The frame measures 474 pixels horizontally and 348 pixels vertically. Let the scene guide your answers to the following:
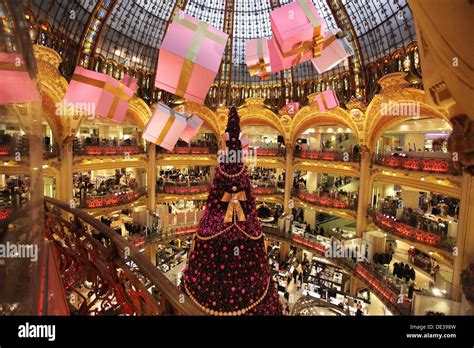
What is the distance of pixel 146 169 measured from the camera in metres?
24.3

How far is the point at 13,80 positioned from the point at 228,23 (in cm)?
2464

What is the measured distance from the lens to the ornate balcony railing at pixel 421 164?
13781mm

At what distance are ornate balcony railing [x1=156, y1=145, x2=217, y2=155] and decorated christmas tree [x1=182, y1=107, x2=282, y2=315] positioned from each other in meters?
17.3

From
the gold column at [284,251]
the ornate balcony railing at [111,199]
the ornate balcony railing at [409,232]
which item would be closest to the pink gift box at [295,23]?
the ornate balcony railing at [409,232]

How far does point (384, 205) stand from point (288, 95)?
11.9 meters

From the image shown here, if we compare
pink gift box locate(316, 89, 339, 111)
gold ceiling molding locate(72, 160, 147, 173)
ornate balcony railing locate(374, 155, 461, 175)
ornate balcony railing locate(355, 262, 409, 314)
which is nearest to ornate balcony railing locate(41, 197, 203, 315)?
pink gift box locate(316, 89, 339, 111)

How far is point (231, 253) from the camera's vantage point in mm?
7863

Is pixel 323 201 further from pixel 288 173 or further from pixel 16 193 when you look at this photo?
pixel 16 193

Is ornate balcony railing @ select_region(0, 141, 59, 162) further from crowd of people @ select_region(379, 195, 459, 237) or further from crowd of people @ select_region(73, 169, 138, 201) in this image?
crowd of people @ select_region(73, 169, 138, 201)

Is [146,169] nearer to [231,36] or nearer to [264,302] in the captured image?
[231,36]

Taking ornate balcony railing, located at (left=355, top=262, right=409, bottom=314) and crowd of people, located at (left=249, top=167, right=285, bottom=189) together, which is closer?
ornate balcony railing, located at (left=355, top=262, right=409, bottom=314)

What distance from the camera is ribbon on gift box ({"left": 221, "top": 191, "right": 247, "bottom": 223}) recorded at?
26.5 feet

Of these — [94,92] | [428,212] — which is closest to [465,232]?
[428,212]
